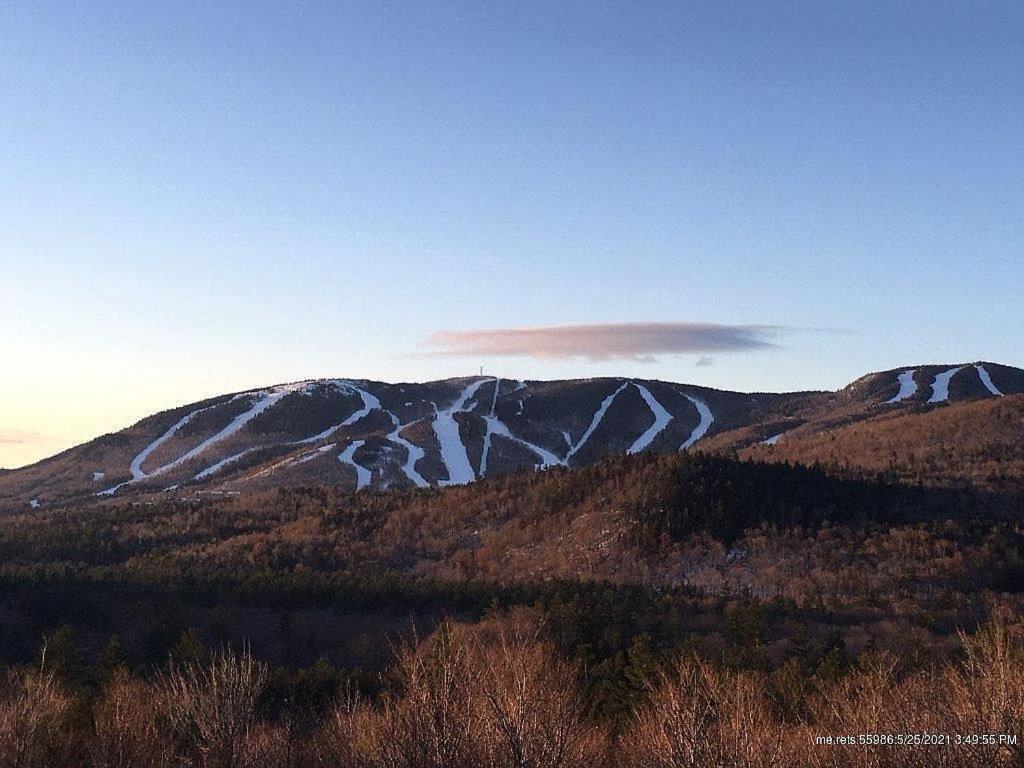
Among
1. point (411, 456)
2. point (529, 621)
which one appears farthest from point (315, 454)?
point (529, 621)

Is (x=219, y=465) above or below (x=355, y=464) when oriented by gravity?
above

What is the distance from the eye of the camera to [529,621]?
5009 cm

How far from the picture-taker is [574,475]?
96.1m

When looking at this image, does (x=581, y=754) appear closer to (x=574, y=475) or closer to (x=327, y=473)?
(x=574, y=475)

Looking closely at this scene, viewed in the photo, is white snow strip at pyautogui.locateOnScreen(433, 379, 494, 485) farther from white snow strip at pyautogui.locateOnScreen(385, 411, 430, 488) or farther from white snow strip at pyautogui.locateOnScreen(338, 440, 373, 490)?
white snow strip at pyautogui.locateOnScreen(338, 440, 373, 490)

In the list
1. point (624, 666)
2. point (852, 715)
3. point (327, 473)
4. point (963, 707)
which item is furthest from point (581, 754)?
point (327, 473)

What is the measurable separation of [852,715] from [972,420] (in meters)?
95.4

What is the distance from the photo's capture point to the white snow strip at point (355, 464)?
153 m

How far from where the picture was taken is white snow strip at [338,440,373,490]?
15279cm

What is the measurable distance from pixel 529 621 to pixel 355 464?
11485 cm

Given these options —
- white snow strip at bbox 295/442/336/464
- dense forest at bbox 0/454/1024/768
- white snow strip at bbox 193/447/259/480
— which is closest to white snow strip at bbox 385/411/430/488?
white snow strip at bbox 295/442/336/464

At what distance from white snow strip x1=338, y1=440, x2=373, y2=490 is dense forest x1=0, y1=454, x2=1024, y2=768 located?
30.5 metres

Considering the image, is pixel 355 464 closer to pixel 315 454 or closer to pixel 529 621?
pixel 315 454

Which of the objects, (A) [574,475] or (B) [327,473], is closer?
(A) [574,475]
